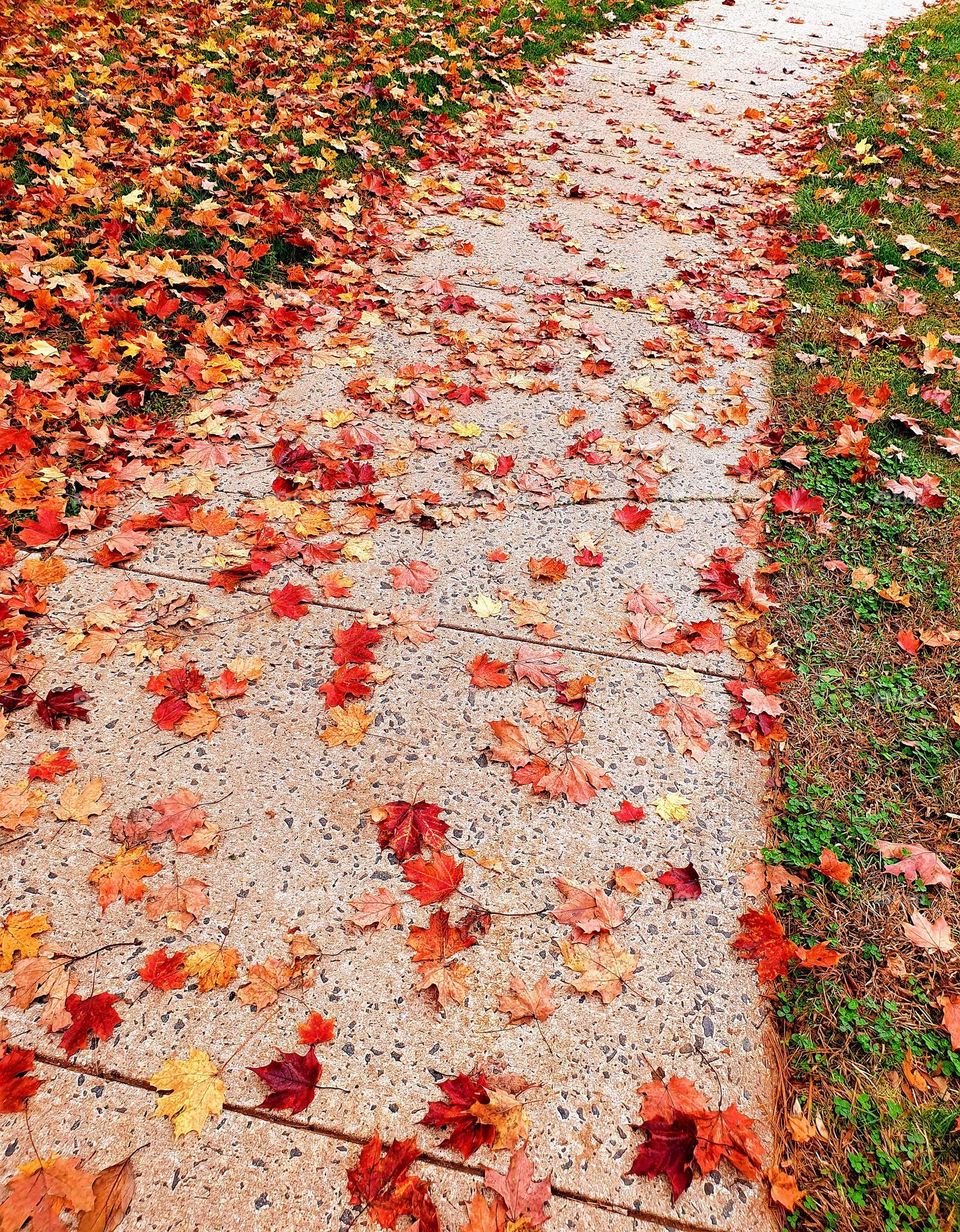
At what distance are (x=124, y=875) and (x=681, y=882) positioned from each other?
160 cm

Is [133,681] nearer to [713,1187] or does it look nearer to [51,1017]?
[51,1017]

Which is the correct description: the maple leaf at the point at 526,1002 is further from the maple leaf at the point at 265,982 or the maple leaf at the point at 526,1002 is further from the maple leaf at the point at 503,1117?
the maple leaf at the point at 265,982

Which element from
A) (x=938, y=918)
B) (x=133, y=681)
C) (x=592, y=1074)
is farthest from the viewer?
(x=133, y=681)

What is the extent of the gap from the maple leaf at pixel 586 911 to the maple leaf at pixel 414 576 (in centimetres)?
127

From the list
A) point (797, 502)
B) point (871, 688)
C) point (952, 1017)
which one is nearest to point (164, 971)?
point (952, 1017)

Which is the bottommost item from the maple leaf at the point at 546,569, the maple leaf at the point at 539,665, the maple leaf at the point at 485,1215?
the maple leaf at the point at 485,1215

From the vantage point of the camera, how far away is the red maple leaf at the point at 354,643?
2689 millimetres

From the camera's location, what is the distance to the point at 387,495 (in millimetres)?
3316

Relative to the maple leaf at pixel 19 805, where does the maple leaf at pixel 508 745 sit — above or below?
above

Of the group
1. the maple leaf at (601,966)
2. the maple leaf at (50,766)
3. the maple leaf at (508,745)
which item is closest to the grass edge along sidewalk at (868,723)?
the maple leaf at (601,966)

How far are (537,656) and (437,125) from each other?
5.76 meters

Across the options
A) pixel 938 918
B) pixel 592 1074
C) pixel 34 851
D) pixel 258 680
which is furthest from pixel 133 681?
pixel 938 918

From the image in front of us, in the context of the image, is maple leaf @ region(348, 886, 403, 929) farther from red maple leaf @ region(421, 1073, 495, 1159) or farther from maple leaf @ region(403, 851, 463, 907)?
red maple leaf @ region(421, 1073, 495, 1159)

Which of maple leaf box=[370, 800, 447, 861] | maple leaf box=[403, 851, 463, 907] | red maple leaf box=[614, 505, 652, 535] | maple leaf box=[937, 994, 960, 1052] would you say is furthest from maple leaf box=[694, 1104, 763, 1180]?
red maple leaf box=[614, 505, 652, 535]
